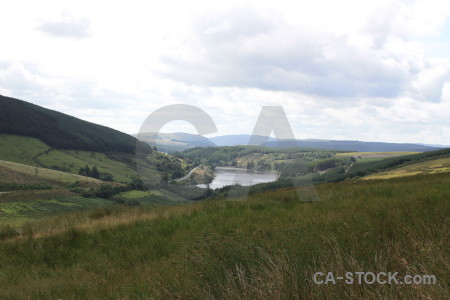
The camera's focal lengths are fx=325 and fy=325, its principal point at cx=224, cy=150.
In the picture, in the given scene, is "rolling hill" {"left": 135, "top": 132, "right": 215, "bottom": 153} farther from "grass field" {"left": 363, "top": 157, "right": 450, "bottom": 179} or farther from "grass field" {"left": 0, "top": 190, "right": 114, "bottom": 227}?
"grass field" {"left": 363, "top": 157, "right": 450, "bottom": 179}

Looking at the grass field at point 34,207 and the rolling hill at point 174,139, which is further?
the rolling hill at point 174,139

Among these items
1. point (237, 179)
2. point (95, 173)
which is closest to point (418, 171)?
point (237, 179)

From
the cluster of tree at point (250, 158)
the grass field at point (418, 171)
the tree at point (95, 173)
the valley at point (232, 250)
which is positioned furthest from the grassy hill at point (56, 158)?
the valley at point (232, 250)

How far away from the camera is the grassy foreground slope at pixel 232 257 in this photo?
3408 millimetres

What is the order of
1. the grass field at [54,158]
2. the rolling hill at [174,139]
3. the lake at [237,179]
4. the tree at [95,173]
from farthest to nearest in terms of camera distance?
the grass field at [54,158], the tree at [95,173], the lake at [237,179], the rolling hill at [174,139]

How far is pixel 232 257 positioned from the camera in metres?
4.48

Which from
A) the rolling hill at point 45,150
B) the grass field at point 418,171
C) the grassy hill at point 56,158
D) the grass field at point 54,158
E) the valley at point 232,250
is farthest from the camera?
the rolling hill at point 45,150

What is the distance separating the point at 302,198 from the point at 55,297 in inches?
338

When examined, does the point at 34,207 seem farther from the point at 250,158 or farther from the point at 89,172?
the point at 89,172

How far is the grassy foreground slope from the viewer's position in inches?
134

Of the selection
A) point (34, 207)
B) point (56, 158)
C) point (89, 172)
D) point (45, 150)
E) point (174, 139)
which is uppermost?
point (174, 139)

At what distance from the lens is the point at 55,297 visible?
15.6 feet

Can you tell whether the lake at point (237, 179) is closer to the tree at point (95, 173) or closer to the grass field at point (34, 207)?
the grass field at point (34, 207)

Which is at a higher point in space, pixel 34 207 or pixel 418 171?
pixel 418 171
